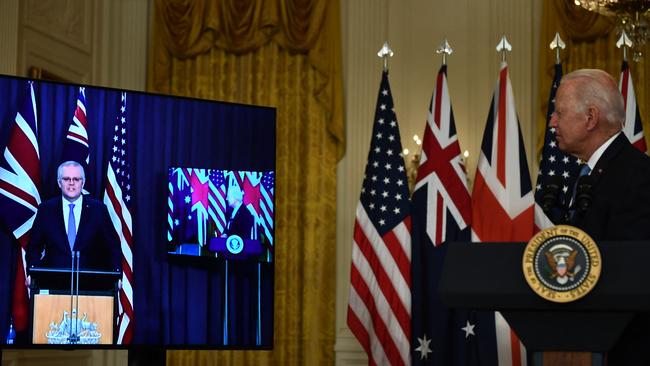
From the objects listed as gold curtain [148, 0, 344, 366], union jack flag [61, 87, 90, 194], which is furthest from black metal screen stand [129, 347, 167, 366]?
gold curtain [148, 0, 344, 366]

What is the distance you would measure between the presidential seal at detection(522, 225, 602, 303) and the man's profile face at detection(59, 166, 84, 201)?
3.52 metres

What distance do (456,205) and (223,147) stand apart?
2.39 metres

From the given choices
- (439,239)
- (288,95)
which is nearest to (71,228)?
(439,239)

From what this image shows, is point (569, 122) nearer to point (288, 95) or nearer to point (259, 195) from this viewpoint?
point (259, 195)

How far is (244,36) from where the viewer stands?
32.7 ft

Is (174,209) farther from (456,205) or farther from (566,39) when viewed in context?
(566,39)

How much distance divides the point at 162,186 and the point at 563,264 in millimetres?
3584

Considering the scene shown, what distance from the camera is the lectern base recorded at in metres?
2.85

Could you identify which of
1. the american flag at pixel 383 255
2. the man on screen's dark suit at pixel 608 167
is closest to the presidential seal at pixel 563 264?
the man on screen's dark suit at pixel 608 167

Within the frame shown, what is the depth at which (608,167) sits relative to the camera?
10.7 ft

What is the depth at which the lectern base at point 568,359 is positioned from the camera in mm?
2850

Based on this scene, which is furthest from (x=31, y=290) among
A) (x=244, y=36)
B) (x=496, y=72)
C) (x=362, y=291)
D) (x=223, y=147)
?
(x=496, y=72)

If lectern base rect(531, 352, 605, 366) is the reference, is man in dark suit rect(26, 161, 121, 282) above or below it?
above

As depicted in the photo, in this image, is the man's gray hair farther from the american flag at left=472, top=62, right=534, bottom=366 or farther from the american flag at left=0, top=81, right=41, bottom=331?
the american flag at left=472, top=62, right=534, bottom=366
